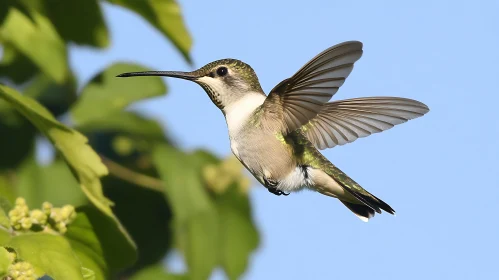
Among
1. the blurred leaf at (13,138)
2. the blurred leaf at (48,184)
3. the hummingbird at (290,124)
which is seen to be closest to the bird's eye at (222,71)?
the hummingbird at (290,124)

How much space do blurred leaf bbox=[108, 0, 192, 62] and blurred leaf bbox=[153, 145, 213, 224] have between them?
934mm

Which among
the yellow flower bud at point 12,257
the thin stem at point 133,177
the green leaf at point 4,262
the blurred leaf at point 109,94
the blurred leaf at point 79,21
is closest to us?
the green leaf at point 4,262

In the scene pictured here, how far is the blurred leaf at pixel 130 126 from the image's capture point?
512cm

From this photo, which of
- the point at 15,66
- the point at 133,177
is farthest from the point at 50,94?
the point at 133,177

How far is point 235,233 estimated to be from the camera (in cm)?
522

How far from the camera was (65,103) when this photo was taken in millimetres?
5438

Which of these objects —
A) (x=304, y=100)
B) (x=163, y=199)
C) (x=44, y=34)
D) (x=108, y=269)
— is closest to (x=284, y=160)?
(x=304, y=100)

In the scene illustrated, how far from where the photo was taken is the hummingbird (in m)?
3.73

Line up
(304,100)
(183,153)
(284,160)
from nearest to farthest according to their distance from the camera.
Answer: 1. (304,100)
2. (284,160)
3. (183,153)

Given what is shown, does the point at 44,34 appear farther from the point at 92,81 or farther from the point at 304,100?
the point at 304,100

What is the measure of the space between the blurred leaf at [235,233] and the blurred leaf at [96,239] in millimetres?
1519

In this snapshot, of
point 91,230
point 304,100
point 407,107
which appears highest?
point 407,107

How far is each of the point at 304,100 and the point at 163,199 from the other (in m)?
2.11

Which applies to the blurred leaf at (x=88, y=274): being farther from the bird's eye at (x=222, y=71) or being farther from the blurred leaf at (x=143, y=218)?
the blurred leaf at (x=143, y=218)
